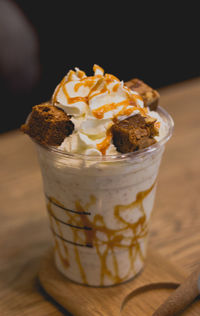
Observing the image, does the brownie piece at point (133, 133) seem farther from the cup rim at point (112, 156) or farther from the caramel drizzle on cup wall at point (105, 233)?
the caramel drizzle on cup wall at point (105, 233)

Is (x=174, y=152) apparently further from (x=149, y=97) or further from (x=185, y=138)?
(x=149, y=97)

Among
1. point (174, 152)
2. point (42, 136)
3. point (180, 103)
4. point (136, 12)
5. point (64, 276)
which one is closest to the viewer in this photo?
point (42, 136)

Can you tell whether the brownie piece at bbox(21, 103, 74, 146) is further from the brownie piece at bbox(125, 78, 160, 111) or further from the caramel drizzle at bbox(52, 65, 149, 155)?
the brownie piece at bbox(125, 78, 160, 111)

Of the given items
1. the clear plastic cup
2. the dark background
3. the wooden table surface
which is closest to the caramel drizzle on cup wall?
the clear plastic cup

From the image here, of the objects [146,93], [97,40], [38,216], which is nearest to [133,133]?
[146,93]

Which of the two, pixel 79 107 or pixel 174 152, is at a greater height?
pixel 79 107

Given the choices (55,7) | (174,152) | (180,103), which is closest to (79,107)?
(174,152)

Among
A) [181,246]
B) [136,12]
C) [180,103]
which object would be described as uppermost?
[136,12]

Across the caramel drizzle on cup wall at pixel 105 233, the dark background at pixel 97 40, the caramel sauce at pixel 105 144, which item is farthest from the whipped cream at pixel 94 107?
the dark background at pixel 97 40
